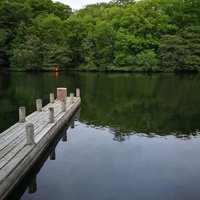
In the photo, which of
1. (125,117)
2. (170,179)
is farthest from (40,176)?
(125,117)

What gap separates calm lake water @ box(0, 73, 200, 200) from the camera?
9.42 meters

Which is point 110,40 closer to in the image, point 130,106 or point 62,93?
point 130,106

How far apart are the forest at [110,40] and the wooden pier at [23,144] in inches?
1529

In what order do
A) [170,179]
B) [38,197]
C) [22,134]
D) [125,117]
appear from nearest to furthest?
1. [38,197]
2. [170,179]
3. [22,134]
4. [125,117]

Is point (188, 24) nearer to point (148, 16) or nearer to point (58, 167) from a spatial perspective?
point (148, 16)

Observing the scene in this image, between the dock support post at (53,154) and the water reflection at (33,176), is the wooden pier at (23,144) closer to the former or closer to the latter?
the water reflection at (33,176)

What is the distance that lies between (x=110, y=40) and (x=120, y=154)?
1790 inches

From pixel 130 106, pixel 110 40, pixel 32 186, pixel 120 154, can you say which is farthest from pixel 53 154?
pixel 110 40

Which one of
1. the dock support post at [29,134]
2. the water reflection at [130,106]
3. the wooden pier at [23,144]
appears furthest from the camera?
the water reflection at [130,106]

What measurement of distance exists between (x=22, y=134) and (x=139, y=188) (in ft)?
18.1

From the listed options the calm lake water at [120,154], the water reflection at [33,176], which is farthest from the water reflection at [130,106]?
the water reflection at [33,176]

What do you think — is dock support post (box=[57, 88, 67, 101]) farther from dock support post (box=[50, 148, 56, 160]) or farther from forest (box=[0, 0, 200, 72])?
forest (box=[0, 0, 200, 72])

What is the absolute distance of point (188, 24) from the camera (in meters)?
57.1

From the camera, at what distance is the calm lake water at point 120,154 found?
942 centimetres
